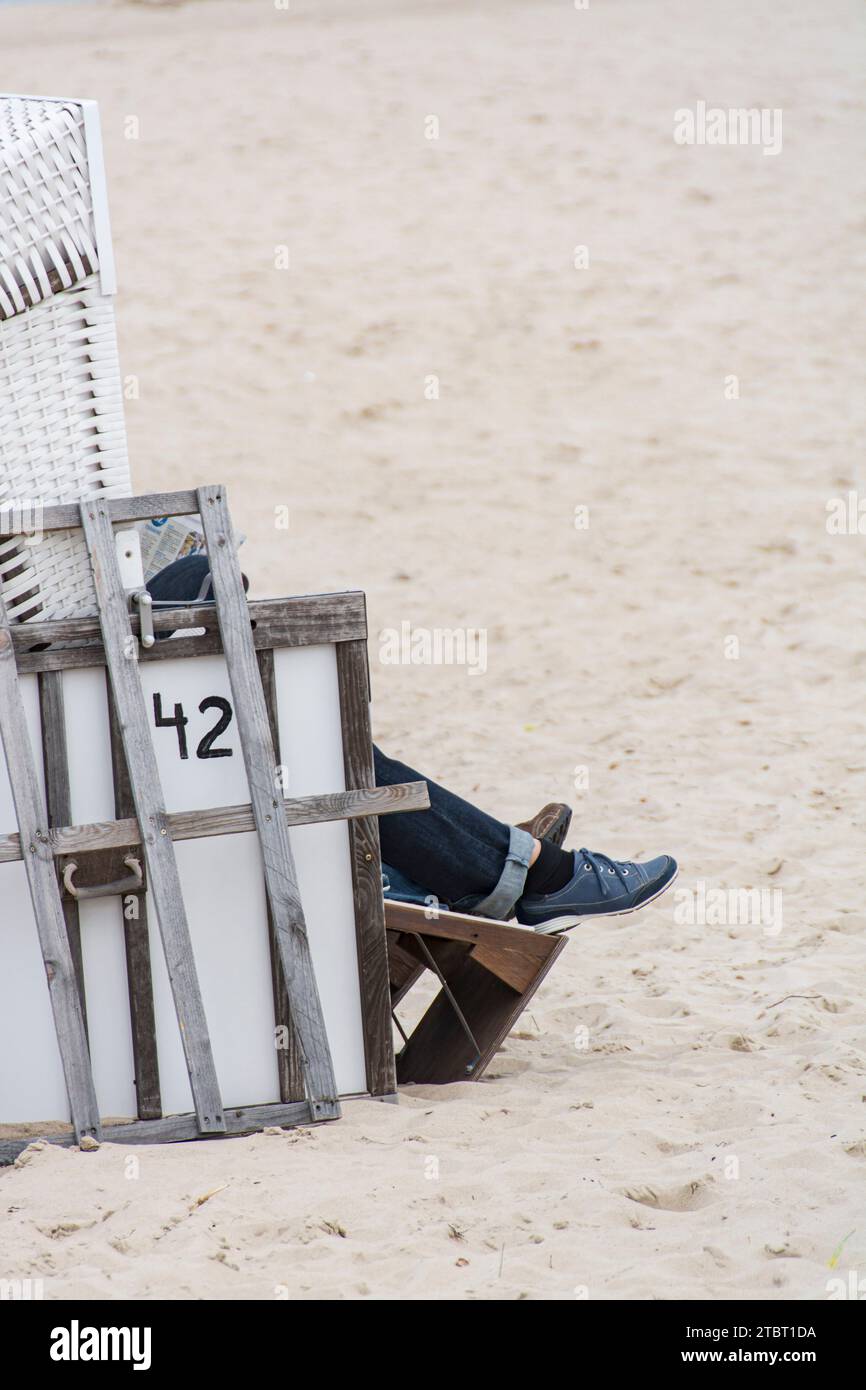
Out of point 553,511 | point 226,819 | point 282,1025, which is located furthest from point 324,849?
point 553,511

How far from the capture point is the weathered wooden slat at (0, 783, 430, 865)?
2.55m

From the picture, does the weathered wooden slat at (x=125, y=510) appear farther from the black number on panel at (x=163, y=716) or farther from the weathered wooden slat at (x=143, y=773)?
the black number on panel at (x=163, y=716)

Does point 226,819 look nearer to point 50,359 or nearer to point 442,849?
point 442,849

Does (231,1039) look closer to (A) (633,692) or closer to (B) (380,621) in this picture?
(A) (633,692)

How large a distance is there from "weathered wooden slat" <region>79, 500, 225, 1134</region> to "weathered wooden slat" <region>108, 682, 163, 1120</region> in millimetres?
84

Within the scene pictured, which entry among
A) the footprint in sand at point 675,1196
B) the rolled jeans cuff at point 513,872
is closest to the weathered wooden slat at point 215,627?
the rolled jeans cuff at point 513,872

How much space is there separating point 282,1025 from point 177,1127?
10.2 inches

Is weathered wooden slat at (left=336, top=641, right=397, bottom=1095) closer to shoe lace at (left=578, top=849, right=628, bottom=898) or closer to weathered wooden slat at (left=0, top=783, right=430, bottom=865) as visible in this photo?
weathered wooden slat at (left=0, top=783, right=430, bottom=865)

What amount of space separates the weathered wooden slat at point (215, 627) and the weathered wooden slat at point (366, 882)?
5cm

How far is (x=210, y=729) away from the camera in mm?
2695

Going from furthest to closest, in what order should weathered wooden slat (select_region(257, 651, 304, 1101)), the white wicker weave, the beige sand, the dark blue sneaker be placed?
the dark blue sneaker, weathered wooden slat (select_region(257, 651, 304, 1101)), the white wicker weave, the beige sand

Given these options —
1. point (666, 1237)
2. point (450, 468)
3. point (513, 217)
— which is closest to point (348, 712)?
point (666, 1237)

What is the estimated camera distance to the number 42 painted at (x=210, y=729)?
8.77 feet

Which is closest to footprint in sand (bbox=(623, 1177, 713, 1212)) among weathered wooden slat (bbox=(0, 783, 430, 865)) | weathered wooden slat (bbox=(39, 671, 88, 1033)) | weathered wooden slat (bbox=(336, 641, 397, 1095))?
weathered wooden slat (bbox=(336, 641, 397, 1095))
